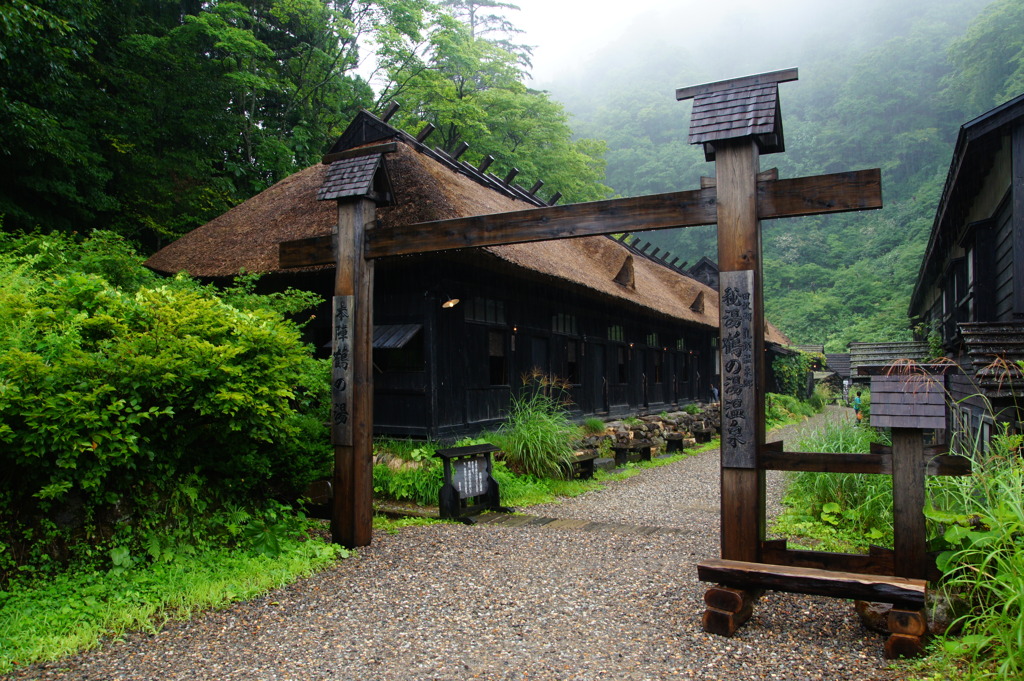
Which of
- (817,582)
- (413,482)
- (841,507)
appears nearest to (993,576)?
(817,582)

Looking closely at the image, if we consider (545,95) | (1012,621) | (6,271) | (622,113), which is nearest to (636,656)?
(1012,621)

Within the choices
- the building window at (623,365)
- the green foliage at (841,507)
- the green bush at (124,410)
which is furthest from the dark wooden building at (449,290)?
the green foliage at (841,507)

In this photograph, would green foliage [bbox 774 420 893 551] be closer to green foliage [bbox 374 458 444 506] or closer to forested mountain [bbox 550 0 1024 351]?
green foliage [bbox 374 458 444 506]

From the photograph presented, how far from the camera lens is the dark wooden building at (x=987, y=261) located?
20.2ft

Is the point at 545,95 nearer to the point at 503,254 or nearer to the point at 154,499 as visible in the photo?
the point at 503,254

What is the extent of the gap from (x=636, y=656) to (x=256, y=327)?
141 inches

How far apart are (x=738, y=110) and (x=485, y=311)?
6771 mm

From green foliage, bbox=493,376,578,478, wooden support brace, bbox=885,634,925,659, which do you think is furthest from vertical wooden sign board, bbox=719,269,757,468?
green foliage, bbox=493,376,578,478

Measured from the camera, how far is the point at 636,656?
368 cm

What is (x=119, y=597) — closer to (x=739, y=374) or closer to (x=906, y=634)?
(x=739, y=374)

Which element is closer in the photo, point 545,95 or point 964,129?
point 964,129

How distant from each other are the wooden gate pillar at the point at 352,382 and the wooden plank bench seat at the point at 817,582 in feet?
10.3

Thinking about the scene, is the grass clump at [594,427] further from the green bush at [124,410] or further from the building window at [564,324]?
the green bush at [124,410]

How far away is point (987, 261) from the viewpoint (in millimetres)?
8875
